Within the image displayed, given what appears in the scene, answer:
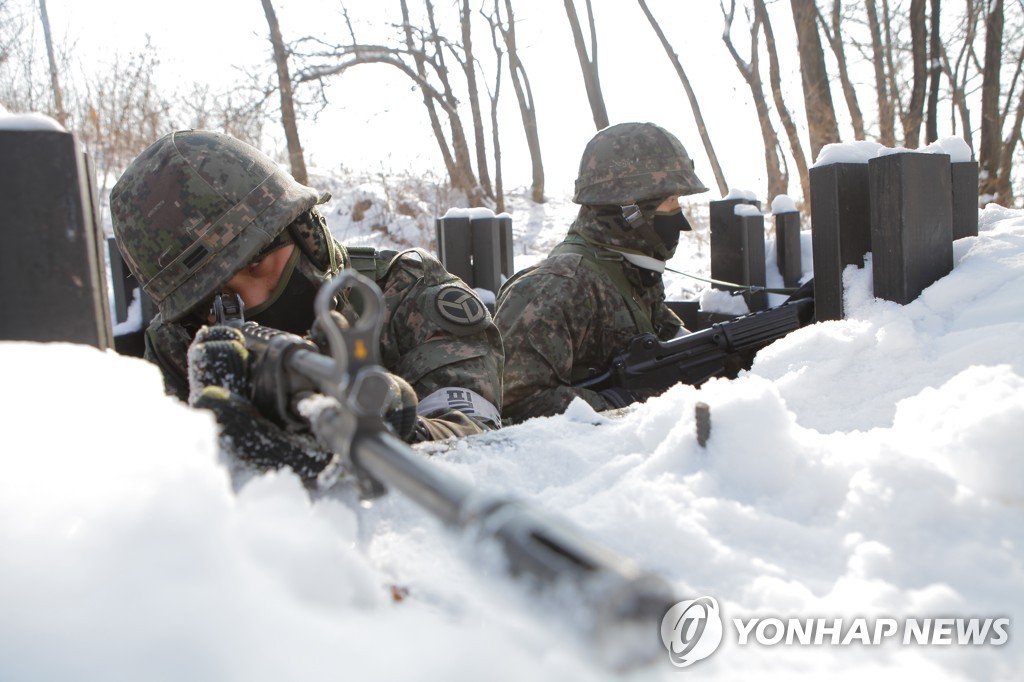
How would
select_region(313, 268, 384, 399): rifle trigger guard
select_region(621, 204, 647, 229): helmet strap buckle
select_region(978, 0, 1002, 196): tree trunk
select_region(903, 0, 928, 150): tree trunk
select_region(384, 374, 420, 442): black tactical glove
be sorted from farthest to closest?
select_region(978, 0, 1002, 196): tree trunk → select_region(903, 0, 928, 150): tree trunk → select_region(621, 204, 647, 229): helmet strap buckle → select_region(384, 374, 420, 442): black tactical glove → select_region(313, 268, 384, 399): rifle trigger guard

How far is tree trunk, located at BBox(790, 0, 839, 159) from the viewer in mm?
8117

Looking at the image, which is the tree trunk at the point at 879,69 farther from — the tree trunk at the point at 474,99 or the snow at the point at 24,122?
the snow at the point at 24,122

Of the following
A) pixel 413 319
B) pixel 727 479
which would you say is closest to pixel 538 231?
pixel 413 319

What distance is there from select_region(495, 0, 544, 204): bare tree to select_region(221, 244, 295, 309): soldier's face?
16.0 meters

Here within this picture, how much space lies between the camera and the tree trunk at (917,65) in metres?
6.51

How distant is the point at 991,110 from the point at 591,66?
23.9 feet

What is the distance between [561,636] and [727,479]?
72cm

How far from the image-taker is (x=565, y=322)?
372cm

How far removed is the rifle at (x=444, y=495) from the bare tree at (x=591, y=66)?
12282 millimetres

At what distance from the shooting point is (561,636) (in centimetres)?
62

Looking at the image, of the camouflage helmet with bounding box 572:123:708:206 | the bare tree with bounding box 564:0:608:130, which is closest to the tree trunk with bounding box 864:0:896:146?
the bare tree with bounding box 564:0:608:130

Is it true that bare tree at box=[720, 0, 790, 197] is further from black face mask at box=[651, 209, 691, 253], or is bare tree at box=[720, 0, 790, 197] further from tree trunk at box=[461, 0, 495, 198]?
black face mask at box=[651, 209, 691, 253]

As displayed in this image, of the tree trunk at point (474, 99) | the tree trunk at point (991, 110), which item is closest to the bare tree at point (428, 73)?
the tree trunk at point (474, 99)

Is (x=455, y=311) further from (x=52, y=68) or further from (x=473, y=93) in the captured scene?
(x=473, y=93)
